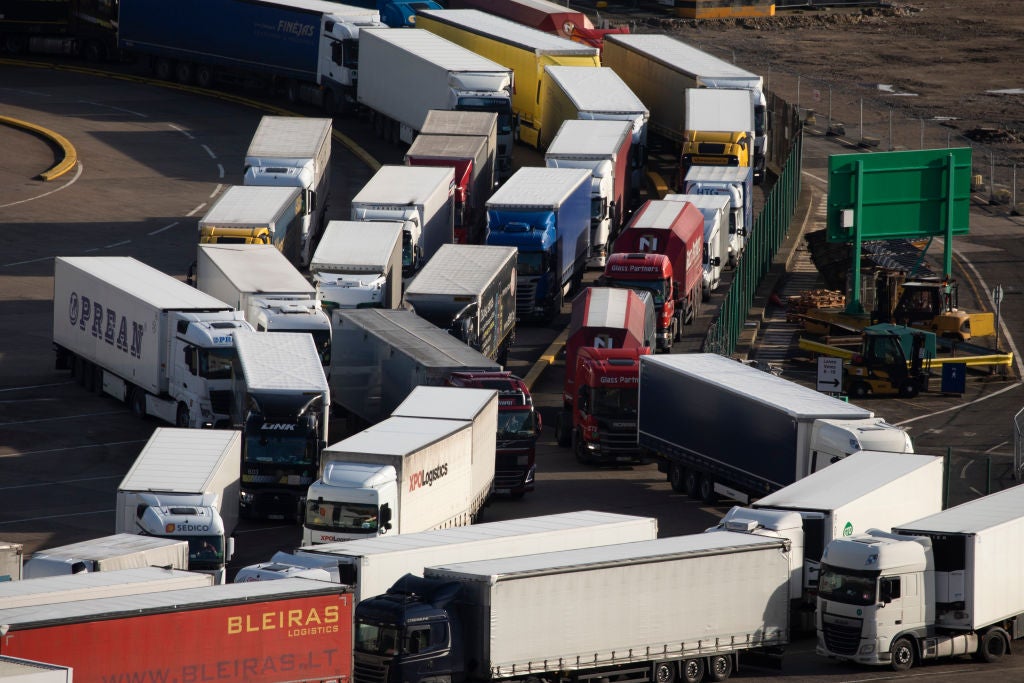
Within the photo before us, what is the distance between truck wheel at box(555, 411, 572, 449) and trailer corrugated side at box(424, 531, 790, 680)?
1506cm

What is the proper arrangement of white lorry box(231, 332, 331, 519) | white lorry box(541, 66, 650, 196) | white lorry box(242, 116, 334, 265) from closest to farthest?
white lorry box(231, 332, 331, 519)
white lorry box(242, 116, 334, 265)
white lorry box(541, 66, 650, 196)

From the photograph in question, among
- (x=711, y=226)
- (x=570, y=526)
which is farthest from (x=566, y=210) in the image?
(x=570, y=526)

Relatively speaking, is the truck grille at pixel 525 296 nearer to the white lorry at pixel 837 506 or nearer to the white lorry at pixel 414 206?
the white lorry at pixel 414 206

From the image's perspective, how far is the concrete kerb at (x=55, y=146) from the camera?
75.9 metres

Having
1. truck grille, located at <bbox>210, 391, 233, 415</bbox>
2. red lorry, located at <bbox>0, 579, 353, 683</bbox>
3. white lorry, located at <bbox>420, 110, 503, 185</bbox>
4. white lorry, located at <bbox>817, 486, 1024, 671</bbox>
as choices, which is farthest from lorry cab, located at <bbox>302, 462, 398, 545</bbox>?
white lorry, located at <bbox>420, 110, 503, 185</bbox>

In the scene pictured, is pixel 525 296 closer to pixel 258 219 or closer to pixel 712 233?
pixel 712 233

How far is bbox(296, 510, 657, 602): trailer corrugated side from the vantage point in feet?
110

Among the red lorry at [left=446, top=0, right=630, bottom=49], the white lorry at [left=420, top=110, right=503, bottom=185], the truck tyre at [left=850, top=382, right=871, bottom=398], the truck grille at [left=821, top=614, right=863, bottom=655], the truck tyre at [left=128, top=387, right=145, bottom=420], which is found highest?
the red lorry at [left=446, top=0, right=630, bottom=49]

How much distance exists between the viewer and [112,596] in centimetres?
3070

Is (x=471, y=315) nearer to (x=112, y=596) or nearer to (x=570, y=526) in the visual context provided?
(x=570, y=526)

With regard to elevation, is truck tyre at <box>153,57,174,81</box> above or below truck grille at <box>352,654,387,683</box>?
above

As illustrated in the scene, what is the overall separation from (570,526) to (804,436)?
8840mm

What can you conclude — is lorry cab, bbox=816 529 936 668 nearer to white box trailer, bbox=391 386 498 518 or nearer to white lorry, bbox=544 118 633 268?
white box trailer, bbox=391 386 498 518

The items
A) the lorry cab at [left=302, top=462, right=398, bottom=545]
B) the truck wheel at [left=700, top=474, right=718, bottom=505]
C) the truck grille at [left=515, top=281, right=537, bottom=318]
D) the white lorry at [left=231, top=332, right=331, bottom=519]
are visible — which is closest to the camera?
the lorry cab at [left=302, top=462, right=398, bottom=545]
